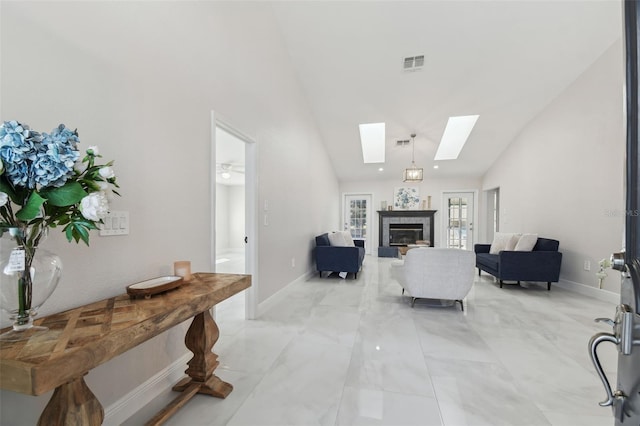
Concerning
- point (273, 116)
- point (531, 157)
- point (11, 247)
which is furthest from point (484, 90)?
point (11, 247)

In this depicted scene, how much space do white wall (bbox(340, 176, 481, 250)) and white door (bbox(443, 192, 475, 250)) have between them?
185 millimetres

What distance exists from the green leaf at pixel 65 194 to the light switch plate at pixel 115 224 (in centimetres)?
49

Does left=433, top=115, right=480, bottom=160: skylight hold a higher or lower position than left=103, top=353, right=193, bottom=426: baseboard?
higher

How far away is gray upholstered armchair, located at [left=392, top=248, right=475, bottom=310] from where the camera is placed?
3084mm

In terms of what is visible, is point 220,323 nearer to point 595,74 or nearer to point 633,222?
point 633,222

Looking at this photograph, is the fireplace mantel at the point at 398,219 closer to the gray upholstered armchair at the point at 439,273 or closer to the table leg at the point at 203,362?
the gray upholstered armchair at the point at 439,273

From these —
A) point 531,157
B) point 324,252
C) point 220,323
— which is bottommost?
point 220,323

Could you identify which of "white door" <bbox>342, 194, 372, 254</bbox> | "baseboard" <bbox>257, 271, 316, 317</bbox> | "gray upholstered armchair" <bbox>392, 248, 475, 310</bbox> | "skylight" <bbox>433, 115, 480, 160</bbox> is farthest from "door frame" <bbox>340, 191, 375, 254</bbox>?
"gray upholstered armchair" <bbox>392, 248, 475, 310</bbox>

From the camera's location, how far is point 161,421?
1413 mm

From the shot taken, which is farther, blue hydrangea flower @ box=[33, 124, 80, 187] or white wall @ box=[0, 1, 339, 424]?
white wall @ box=[0, 1, 339, 424]

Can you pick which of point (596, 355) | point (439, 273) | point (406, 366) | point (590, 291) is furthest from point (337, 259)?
point (596, 355)

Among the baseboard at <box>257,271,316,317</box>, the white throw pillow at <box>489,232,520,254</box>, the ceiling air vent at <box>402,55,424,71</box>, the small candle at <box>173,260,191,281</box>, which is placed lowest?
the baseboard at <box>257,271,316,317</box>

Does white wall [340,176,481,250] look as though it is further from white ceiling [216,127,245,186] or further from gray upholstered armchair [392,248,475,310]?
gray upholstered armchair [392,248,475,310]

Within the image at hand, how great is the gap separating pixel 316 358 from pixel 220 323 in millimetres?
1285
